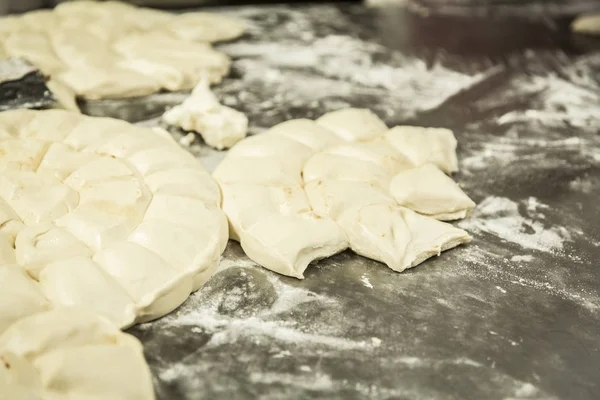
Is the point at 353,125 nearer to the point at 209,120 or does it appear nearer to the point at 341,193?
the point at 341,193

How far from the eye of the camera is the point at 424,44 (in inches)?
147

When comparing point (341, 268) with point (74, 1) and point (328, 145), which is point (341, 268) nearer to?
point (328, 145)

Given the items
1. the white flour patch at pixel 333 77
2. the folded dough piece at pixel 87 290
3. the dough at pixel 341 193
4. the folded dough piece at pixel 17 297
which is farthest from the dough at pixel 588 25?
the folded dough piece at pixel 17 297

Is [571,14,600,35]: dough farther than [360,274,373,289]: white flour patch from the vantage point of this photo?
Yes

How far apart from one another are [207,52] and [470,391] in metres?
2.29

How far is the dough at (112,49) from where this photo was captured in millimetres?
2705

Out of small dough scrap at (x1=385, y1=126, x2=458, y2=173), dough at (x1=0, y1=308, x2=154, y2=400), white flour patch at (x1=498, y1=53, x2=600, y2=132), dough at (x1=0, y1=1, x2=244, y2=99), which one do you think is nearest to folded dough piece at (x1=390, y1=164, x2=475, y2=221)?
small dough scrap at (x1=385, y1=126, x2=458, y2=173)

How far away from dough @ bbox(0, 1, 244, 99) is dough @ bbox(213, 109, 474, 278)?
2.87 ft

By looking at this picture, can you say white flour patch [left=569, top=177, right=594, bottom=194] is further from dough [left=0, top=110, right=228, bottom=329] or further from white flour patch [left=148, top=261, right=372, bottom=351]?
dough [left=0, top=110, right=228, bottom=329]

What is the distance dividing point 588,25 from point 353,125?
2648mm

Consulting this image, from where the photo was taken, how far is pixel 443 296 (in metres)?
1.70

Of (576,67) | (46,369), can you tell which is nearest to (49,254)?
(46,369)

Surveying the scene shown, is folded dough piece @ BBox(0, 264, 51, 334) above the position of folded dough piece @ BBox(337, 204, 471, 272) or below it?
below

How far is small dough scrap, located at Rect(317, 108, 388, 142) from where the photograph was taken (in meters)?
2.32
